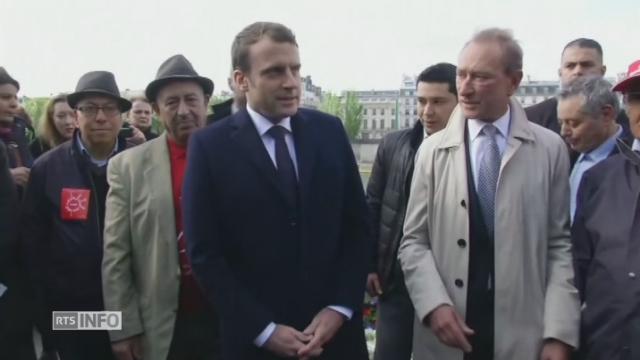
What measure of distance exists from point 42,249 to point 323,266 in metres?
1.73

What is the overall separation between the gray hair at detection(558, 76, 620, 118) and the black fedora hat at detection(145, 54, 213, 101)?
2277 millimetres

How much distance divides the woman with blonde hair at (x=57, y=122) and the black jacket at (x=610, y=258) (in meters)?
4.36

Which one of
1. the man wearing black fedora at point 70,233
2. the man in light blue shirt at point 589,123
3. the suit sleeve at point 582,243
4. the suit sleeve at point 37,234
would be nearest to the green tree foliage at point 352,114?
the man in light blue shirt at point 589,123

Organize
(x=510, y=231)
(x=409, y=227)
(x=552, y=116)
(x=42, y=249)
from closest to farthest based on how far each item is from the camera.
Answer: (x=510, y=231) < (x=409, y=227) < (x=42, y=249) < (x=552, y=116)

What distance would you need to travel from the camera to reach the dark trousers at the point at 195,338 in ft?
9.57

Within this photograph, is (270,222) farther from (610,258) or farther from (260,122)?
(610,258)

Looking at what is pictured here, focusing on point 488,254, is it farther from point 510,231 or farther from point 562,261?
point 562,261

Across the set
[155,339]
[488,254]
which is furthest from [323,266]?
[155,339]

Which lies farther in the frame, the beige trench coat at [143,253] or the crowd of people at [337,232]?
the beige trench coat at [143,253]

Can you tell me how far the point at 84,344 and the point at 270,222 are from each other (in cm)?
148

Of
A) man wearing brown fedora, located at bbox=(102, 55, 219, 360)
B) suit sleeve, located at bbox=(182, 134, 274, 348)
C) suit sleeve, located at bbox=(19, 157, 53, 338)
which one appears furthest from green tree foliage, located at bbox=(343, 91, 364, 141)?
suit sleeve, located at bbox=(182, 134, 274, 348)

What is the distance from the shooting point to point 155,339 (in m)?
2.87

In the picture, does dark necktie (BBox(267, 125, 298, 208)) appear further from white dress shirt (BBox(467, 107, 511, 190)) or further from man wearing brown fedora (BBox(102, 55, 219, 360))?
white dress shirt (BBox(467, 107, 511, 190))

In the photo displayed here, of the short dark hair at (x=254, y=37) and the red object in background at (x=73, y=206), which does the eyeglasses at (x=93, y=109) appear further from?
the short dark hair at (x=254, y=37)
